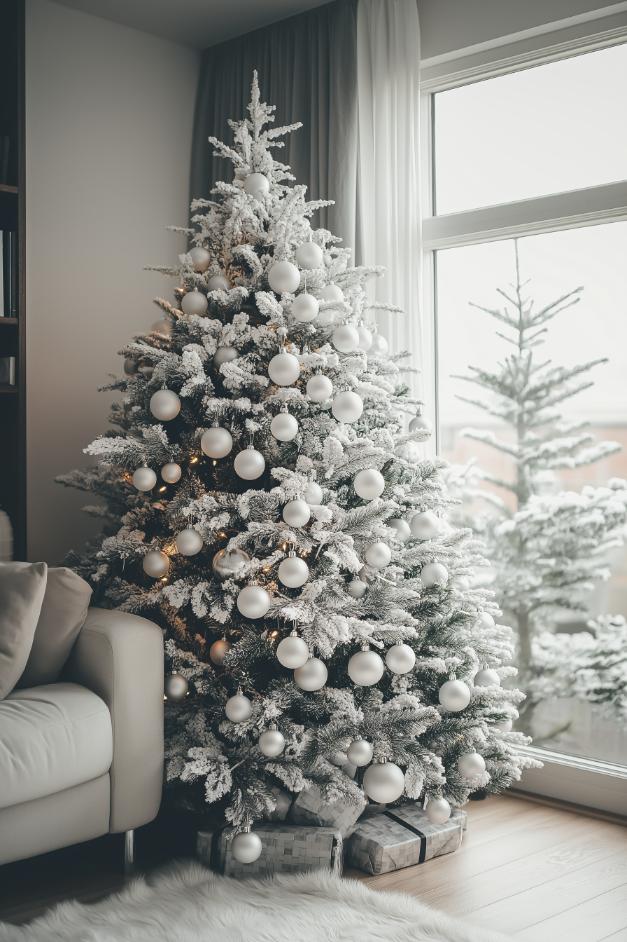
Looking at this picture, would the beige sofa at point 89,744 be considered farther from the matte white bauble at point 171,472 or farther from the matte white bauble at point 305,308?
the matte white bauble at point 305,308

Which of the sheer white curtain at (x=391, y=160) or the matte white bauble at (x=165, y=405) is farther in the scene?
the sheer white curtain at (x=391, y=160)

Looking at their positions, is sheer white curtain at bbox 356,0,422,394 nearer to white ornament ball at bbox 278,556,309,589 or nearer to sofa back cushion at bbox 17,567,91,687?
white ornament ball at bbox 278,556,309,589

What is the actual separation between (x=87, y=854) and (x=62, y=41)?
9.67 ft

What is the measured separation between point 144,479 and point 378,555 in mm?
673

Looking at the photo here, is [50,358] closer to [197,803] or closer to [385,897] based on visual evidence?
[197,803]

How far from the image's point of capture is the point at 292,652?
2.38 metres

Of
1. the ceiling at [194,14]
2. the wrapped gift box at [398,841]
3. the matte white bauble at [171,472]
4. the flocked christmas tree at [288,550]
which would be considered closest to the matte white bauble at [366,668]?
the flocked christmas tree at [288,550]

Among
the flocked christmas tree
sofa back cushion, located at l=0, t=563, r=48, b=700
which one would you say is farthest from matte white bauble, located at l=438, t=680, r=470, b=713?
sofa back cushion, located at l=0, t=563, r=48, b=700

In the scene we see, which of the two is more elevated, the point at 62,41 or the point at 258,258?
the point at 62,41

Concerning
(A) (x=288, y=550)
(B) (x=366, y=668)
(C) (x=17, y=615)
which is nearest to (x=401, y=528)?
(A) (x=288, y=550)

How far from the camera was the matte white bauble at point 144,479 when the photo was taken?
8.50 ft

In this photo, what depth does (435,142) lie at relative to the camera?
3.50m

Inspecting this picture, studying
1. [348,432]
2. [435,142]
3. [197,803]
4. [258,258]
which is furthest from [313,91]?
[197,803]

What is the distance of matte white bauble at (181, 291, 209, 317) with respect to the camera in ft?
8.89
